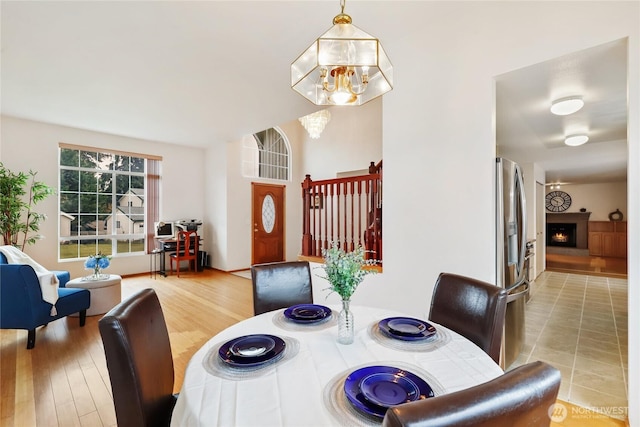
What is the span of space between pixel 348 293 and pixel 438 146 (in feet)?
5.77

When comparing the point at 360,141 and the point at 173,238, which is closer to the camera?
the point at 173,238

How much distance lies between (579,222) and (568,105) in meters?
9.28

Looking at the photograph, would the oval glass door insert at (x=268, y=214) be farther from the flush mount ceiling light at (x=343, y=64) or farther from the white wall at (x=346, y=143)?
the flush mount ceiling light at (x=343, y=64)

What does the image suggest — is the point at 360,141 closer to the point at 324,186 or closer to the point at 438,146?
the point at 324,186

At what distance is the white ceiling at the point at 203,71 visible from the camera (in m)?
2.26

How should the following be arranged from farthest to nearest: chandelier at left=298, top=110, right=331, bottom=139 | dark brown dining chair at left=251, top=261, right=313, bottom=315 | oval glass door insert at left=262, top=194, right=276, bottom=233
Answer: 1. oval glass door insert at left=262, top=194, right=276, bottom=233
2. chandelier at left=298, top=110, right=331, bottom=139
3. dark brown dining chair at left=251, top=261, right=313, bottom=315

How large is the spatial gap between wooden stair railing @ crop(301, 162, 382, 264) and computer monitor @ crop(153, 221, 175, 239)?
3.81 m

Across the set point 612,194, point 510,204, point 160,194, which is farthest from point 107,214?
point 612,194

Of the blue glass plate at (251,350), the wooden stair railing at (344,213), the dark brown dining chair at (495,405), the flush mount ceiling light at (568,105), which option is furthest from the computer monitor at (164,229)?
the flush mount ceiling light at (568,105)

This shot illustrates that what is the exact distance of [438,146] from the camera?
2441 millimetres

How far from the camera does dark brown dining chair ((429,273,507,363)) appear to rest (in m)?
1.40

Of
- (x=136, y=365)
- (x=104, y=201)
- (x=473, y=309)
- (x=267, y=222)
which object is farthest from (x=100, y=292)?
(x=473, y=309)

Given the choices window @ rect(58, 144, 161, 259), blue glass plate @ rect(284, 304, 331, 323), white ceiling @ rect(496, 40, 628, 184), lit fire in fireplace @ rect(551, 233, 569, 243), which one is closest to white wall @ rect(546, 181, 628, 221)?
lit fire in fireplace @ rect(551, 233, 569, 243)

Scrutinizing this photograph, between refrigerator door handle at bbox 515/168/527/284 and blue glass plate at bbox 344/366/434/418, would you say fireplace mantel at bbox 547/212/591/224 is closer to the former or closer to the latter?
refrigerator door handle at bbox 515/168/527/284
